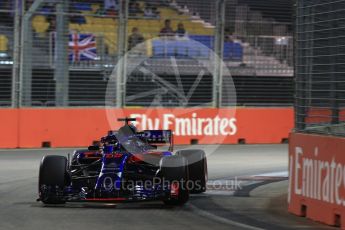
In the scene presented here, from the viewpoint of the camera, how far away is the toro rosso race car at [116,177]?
10242mm

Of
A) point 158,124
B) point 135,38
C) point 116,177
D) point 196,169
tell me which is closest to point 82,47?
point 135,38

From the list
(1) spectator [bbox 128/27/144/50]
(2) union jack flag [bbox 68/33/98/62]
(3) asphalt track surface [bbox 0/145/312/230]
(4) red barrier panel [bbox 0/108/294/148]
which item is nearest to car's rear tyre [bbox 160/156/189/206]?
(3) asphalt track surface [bbox 0/145/312/230]

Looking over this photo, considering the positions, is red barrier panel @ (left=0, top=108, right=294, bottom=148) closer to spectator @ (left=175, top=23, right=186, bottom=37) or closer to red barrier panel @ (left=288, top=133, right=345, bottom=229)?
spectator @ (left=175, top=23, right=186, bottom=37)

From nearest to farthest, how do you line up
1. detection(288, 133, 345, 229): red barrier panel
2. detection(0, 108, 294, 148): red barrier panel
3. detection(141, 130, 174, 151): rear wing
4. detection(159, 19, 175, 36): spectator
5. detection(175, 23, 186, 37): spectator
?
detection(288, 133, 345, 229): red barrier panel
detection(141, 130, 174, 151): rear wing
detection(0, 108, 294, 148): red barrier panel
detection(159, 19, 175, 36): spectator
detection(175, 23, 186, 37): spectator

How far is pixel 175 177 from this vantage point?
33.7 ft

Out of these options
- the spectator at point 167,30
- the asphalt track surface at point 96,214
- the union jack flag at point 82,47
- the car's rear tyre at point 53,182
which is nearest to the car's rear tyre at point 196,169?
the asphalt track surface at point 96,214

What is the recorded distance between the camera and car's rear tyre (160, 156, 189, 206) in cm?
1027

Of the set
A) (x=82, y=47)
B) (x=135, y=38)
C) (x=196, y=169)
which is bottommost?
(x=196, y=169)

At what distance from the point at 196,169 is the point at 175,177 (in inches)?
49.7

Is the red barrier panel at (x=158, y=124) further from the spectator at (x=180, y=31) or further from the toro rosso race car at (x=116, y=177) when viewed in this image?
the toro rosso race car at (x=116, y=177)

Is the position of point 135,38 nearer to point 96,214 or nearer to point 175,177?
point 175,177

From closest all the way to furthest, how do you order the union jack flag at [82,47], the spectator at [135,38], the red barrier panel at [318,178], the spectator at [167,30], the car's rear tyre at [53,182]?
the red barrier panel at [318,178] < the car's rear tyre at [53,182] < the union jack flag at [82,47] < the spectator at [135,38] < the spectator at [167,30]

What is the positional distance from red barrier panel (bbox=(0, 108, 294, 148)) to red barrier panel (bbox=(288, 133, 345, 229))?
35.8 feet

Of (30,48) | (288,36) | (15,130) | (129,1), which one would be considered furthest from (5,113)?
(288,36)
